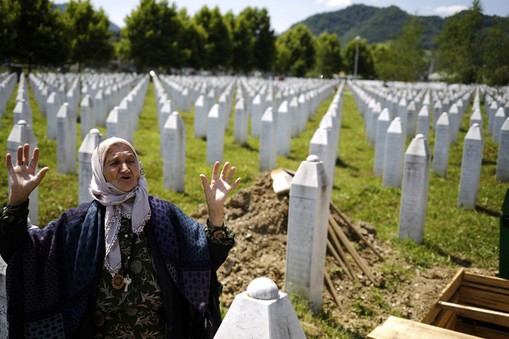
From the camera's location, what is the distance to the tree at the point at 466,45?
21919mm

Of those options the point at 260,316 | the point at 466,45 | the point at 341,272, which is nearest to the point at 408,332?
the point at 260,316

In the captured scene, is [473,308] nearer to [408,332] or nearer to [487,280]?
[487,280]

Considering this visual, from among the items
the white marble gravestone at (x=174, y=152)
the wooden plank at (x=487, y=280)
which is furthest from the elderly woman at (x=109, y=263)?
the white marble gravestone at (x=174, y=152)

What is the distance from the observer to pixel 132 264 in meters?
2.66

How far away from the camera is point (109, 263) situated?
2.62 m

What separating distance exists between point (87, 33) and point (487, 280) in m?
51.1

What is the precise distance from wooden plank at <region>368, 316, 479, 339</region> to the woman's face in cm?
Result: 150

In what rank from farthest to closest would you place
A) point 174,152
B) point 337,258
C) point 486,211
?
point 174,152 < point 486,211 < point 337,258

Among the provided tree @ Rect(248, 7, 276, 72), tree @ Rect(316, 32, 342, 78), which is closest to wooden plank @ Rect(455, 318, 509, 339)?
tree @ Rect(316, 32, 342, 78)

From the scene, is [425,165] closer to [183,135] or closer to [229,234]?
[183,135]

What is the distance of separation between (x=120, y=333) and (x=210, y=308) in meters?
0.51

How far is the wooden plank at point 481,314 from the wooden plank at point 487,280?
0.52m

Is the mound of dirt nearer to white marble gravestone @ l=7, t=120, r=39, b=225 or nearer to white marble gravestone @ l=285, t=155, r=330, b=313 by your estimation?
white marble gravestone @ l=285, t=155, r=330, b=313

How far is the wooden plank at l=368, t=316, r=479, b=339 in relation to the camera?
2.61 meters
